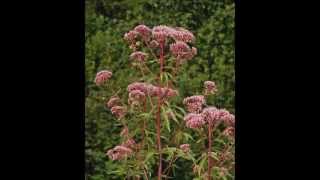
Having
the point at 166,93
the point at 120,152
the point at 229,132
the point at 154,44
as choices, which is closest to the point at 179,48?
the point at 154,44

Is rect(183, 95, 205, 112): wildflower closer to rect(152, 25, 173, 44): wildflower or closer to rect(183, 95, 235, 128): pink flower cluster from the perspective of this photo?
rect(183, 95, 235, 128): pink flower cluster

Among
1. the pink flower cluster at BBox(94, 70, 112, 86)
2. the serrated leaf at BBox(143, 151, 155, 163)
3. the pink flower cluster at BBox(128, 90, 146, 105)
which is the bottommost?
the serrated leaf at BBox(143, 151, 155, 163)

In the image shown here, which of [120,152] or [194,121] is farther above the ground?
[194,121]

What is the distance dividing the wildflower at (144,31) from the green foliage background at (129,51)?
0.04 meters

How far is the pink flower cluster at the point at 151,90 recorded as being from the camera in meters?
2.58

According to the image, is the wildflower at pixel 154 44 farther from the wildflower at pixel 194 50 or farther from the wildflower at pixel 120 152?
the wildflower at pixel 120 152

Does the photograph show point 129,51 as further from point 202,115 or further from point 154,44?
point 202,115

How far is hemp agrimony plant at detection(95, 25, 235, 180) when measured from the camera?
2.59 metres

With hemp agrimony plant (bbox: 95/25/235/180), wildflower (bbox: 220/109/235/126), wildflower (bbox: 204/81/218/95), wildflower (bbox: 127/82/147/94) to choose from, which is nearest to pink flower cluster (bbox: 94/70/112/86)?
hemp agrimony plant (bbox: 95/25/235/180)

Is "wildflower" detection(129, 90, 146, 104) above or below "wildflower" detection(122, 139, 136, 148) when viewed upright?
above

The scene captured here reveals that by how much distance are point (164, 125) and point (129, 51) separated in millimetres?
402

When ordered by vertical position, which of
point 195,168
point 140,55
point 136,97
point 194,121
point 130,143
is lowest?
point 195,168

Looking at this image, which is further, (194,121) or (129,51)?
(129,51)

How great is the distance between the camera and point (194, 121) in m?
2.56
